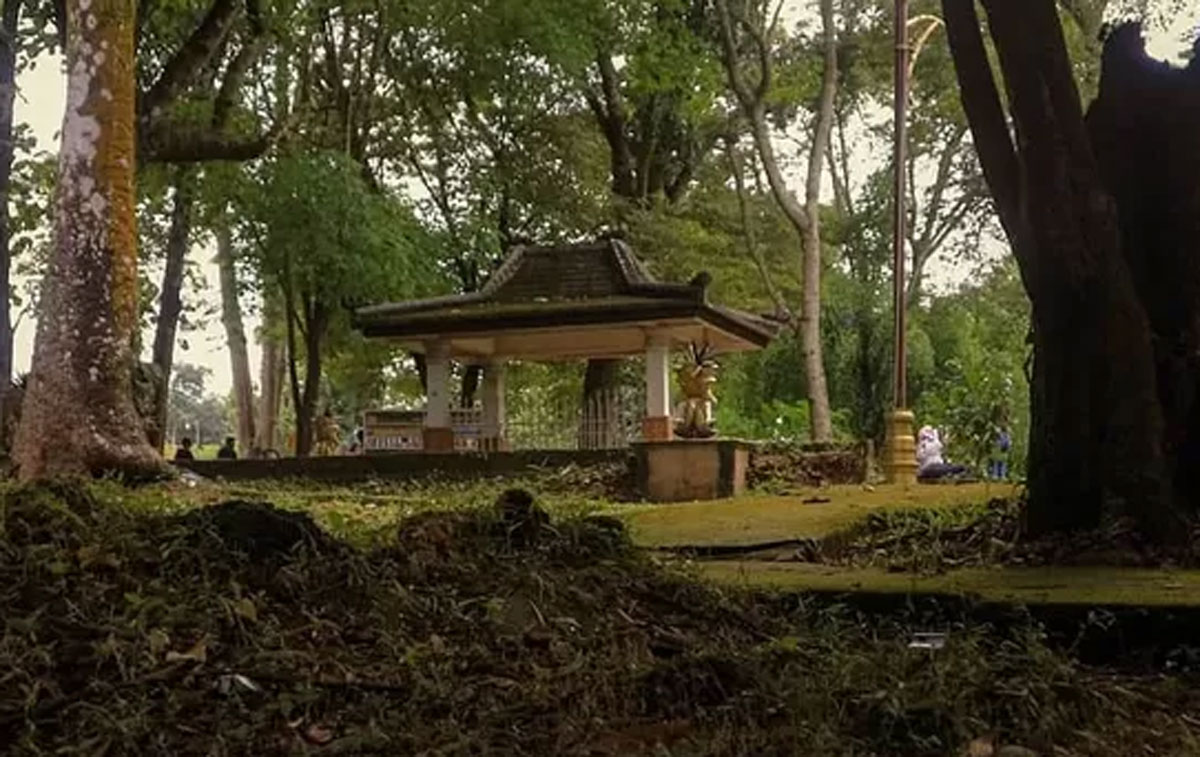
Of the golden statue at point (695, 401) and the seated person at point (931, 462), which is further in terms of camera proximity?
the golden statue at point (695, 401)

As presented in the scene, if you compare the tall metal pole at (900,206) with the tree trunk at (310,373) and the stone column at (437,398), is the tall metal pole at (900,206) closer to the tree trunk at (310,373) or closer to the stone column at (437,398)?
the stone column at (437,398)

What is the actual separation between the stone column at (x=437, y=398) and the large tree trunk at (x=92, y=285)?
721cm

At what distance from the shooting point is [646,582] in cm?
383

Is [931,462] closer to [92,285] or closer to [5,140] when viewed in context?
[92,285]

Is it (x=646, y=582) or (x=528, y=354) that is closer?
(x=646, y=582)

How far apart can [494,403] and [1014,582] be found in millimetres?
14925

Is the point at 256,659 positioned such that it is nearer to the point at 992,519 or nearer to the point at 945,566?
the point at 945,566

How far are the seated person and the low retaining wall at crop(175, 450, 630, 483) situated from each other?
346cm

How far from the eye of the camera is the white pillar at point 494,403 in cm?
1833

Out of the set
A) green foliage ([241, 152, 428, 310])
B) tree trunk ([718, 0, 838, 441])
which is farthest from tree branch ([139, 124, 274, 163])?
tree trunk ([718, 0, 838, 441])

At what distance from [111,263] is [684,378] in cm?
741

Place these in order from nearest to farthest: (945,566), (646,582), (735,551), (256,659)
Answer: (256,659), (646,582), (945,566), (735,551)

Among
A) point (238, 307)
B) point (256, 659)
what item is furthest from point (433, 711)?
point (238, 307)

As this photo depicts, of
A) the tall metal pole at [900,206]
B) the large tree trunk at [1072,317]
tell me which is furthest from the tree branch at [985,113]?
the tall metal pole at [900,206]
